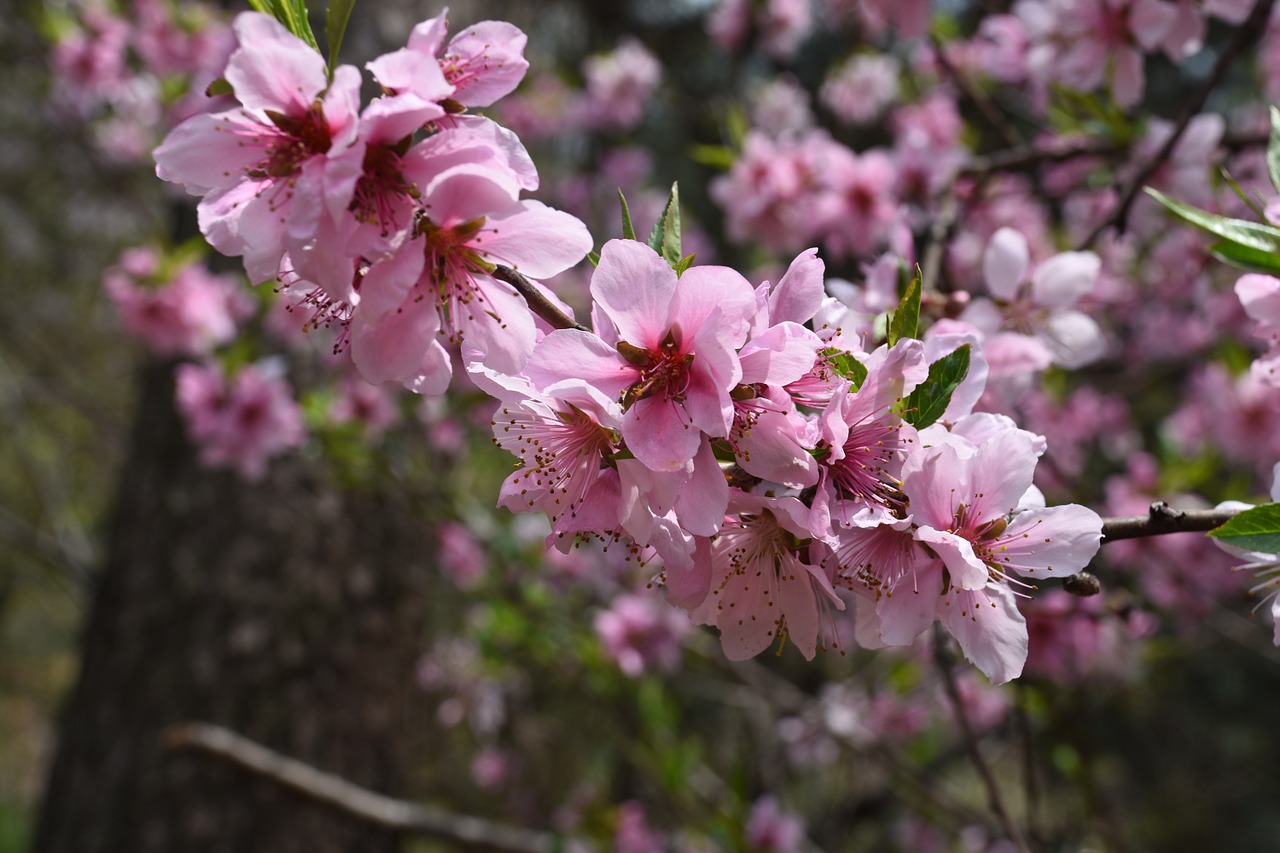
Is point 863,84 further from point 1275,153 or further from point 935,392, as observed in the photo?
point 935,392

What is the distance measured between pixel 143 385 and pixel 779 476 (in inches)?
140

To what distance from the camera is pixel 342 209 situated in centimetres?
61

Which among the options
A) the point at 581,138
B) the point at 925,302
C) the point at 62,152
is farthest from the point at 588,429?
the point at 62,152

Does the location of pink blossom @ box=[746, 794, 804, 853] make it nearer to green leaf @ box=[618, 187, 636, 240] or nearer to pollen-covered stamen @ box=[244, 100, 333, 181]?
green leaf @ box=[618, 187, 636, 240]

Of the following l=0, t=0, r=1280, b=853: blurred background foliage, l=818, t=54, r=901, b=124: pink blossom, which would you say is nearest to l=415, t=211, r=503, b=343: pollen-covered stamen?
l=0, t=0, r=1280, b=853: blurred background foliage

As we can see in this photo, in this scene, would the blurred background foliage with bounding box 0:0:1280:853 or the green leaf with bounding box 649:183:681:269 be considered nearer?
the green leaf with bounding box 649:183:681:269

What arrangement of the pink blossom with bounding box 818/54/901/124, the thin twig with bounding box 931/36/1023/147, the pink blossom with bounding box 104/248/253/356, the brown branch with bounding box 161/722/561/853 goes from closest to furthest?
the thin twig with bounding box 931/36/1023/147, the brown branch with bounding box 161/722/561/853, the pink blossom with bounding box 104/248/253/356, the pink blossom with bounding box 818/54/901/124

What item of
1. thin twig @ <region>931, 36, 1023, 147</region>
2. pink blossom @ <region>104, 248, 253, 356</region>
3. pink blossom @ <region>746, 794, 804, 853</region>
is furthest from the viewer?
pink blossom @ <region>104, 248, 253, 356</region>

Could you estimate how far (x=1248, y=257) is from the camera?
760 millimetres

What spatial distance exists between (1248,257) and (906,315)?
0.31m

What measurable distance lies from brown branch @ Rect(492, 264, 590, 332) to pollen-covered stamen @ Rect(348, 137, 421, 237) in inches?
3.5

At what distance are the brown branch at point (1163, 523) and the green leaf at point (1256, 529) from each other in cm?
3

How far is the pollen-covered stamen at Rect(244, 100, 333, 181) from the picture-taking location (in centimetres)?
71

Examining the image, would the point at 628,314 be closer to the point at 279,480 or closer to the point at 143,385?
the point at 279,480
